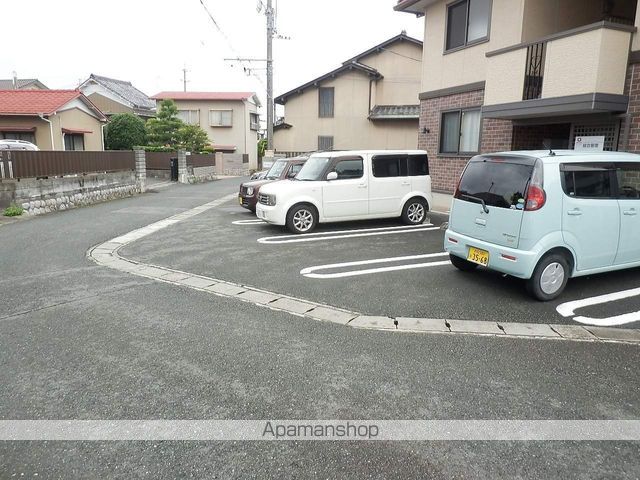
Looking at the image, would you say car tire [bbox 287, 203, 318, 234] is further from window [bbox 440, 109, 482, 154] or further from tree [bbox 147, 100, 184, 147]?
tree [bbox 147, 100, 184, 147]

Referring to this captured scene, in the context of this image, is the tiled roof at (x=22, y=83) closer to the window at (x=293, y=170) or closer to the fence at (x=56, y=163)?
the fence at (x=56, y=163)

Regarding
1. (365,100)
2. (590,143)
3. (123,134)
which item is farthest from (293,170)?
(123,134)

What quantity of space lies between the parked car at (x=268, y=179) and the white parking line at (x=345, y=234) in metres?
3.12

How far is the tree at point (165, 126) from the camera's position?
2900 cm

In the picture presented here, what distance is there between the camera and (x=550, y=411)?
302 centimetres

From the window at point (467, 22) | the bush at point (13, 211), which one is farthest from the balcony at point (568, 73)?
the bush at point (13, 211)

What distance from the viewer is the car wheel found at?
33.8ft

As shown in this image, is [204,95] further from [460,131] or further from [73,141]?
[460,131]

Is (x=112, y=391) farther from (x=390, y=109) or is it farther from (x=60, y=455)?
(x=390, y=109)

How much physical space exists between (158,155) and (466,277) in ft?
74.4

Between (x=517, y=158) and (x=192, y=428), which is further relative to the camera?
(x=517, y=158)

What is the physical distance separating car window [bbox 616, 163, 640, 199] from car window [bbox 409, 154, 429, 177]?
16.7 ft

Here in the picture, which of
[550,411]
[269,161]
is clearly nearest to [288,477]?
[550,411]

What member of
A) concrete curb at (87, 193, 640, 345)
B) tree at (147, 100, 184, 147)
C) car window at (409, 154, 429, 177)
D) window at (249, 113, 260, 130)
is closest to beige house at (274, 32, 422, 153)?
tree at (147, 100, 184, 147)
